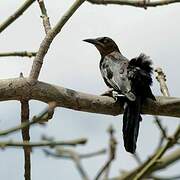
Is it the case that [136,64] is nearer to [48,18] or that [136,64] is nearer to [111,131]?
[48,18]

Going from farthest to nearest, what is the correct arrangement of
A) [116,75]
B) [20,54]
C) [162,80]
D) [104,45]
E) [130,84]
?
[104,45], [116,75], [130,84], [162,80], [20,54]

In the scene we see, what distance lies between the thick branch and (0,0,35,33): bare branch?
92cm

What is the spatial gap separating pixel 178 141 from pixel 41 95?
2349mm

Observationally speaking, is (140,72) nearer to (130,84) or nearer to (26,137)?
(130,84)

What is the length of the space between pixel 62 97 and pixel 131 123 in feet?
5.88

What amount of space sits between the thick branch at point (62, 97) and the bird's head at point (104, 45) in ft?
13.2

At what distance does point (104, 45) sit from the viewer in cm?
858

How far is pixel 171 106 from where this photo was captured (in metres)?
4.22

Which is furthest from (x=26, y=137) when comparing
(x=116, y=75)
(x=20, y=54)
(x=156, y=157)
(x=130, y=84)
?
(x=116, y=75)

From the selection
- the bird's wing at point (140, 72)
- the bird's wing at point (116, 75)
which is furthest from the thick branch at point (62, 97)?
the bird's wing at point (140, 72)

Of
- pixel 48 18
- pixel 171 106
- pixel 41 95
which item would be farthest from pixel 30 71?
pixel 171 106

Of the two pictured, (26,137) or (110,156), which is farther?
(26,137)

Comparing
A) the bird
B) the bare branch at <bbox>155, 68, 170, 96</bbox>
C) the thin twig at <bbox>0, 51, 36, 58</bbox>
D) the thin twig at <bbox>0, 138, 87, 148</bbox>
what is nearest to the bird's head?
the bird

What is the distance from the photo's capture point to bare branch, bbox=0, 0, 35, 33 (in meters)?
2.80
